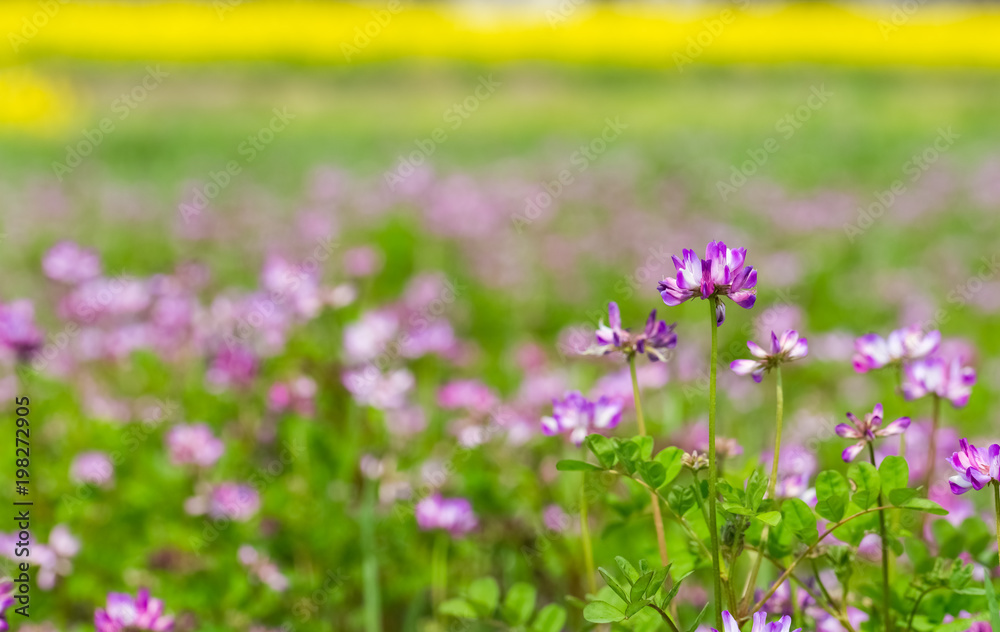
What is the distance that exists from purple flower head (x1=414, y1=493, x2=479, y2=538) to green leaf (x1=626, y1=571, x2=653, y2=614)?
30.0 inches

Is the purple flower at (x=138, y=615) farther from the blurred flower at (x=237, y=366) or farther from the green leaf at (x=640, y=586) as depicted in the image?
the blurred flower at (x=237, y=366)

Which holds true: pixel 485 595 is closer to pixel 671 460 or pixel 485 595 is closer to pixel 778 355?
pixel 671 460

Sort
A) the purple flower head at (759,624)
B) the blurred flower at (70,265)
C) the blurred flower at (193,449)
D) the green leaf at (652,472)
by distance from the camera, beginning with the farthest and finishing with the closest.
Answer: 1. the blurred flower at (70,265)
2. the blurred flower at (193,449)
3. the green leaf at (652,472)
4. the purple flower head at (759,624)

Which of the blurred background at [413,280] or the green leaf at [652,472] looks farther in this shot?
the blurred background at [413,280]

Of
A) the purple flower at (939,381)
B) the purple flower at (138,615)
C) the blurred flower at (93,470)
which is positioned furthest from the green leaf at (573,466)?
the blurred flower at (93,470)

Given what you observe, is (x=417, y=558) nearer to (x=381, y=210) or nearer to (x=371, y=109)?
(x=381, y=210)

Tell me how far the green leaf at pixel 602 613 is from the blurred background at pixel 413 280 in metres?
0.32

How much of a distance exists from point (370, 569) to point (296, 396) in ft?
2.22

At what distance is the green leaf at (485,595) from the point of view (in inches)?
57.1

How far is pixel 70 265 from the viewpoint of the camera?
8.56ft

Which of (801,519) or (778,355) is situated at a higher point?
(778,355)

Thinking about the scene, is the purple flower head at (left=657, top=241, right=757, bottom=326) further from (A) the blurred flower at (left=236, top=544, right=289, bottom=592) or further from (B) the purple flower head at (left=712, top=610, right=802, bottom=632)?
(A) the blurred flower at (left=236, top=544, right=289, bottom=592)

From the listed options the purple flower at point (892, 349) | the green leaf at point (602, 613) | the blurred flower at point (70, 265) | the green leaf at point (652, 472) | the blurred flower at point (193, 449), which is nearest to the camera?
the green leaf at point (602, 613)

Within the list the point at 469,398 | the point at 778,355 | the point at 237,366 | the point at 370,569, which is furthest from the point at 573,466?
the point at 237,366
